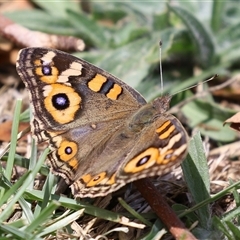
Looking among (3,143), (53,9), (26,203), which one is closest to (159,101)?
(26,203)

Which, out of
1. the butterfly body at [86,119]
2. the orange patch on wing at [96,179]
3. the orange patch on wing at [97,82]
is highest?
the orange patch on wing at [97,82]

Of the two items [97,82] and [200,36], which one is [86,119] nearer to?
[97,82]

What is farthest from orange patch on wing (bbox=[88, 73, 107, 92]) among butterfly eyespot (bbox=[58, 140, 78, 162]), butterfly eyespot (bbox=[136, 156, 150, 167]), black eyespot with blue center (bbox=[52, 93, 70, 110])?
butterfly eyespot (bbox=[136, 156, 150, 167])

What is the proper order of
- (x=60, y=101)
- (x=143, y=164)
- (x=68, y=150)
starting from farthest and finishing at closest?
(x=60, y=101), (x=68, y=150), (x=143, y=164)

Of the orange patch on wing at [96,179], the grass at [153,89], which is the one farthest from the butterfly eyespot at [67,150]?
the orange patch on wing at [96,179]

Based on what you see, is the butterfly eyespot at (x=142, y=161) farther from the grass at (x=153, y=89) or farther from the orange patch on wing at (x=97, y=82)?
the orange patch on wing at (x=97, y=82)

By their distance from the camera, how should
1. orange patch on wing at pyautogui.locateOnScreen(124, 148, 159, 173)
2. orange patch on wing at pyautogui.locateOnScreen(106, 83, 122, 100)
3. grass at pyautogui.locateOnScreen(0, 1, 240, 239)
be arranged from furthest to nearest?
orange patch on wing at pyautogui.locateOnScreen(106, 83, 122, 100)
grass at pyautogui.locateOnScreen(0, 1, 240, 239)
orange patch on wing at pyautogui.locateOnScreen(124, 148, 159, 173)

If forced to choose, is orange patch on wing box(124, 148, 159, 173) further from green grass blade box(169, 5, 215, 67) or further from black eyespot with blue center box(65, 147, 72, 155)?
green grass blade box(169, 5, 215, 67)

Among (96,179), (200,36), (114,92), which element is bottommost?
Result: (96,179)

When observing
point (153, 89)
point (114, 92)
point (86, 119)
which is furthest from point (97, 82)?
point (153, 89)
